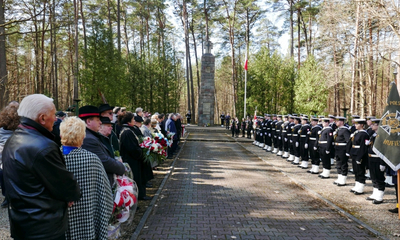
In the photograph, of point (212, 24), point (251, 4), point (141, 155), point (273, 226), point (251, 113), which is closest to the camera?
point (273, 226)

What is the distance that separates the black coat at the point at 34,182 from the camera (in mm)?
2307

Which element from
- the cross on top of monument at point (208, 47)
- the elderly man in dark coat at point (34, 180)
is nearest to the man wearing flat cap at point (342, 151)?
the elderly man in dark coat at point (34, 180)

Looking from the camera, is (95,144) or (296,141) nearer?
(95,144)

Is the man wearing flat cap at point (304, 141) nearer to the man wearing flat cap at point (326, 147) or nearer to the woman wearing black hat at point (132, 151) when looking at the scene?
the man wearing flat cap at point (326, 147)

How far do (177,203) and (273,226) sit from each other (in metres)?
2.43

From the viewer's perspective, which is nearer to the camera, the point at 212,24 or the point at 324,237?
the point at 324,237

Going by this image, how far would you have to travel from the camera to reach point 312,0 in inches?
1187

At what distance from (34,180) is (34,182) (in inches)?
0.7

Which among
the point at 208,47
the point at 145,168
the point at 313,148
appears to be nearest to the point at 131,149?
the point at 145,168

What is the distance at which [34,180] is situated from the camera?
92.0 inches

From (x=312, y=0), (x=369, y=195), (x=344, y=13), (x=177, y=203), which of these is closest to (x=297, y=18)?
(x=312, y=0)

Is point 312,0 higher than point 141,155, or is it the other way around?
point 312,0

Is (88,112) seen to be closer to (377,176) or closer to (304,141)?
(377,176)

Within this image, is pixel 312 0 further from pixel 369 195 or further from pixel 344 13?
pixel 369 195
